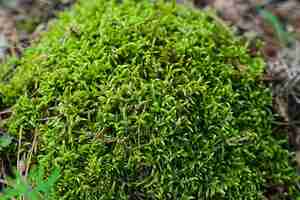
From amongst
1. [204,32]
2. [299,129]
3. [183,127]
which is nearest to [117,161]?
[183,127]

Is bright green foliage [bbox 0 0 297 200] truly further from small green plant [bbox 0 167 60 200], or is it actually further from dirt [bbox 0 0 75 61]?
dirt [bbox 0 0 75 61]

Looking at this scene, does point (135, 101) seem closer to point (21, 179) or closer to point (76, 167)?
point (76, 167)

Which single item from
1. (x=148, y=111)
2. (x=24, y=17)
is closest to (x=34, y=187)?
(x=148, y=111)

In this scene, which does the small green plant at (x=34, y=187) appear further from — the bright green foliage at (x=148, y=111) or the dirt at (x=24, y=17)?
the dirt at (x=24, y=17)

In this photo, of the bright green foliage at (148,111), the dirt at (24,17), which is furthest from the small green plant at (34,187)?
the dirt at (24,17)

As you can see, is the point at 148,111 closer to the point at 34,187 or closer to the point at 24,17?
the point at 34,187
